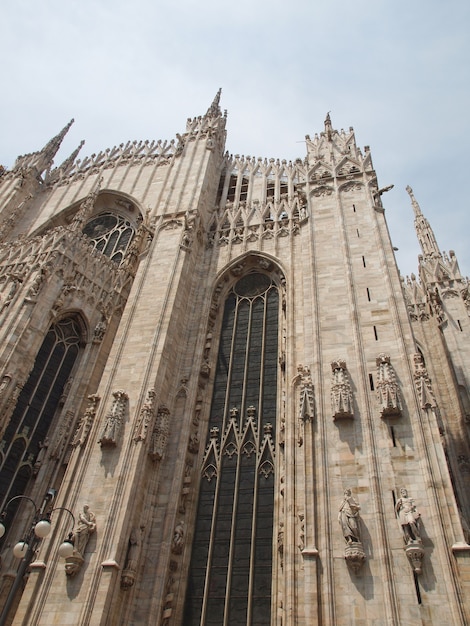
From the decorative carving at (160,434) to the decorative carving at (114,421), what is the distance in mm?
1011

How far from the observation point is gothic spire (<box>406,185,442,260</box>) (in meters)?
24.8

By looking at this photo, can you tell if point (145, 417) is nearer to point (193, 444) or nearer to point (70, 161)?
point (193, 444)

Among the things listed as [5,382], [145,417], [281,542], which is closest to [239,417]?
[145,417]

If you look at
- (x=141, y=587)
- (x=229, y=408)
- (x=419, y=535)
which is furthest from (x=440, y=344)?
(x=141, y=587)

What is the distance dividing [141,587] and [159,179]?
19273 millimetres

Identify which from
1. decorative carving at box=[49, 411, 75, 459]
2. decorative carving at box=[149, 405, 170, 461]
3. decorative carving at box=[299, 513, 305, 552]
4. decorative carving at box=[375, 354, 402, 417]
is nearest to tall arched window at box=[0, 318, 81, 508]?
decorative carving at box=[49, 411, 75, 459]

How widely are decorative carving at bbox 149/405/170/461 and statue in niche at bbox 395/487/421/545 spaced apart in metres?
6.48

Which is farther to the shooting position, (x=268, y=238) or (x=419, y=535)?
(x=268, y=238)

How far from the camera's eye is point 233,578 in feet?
42.8

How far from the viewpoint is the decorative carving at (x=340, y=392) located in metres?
13.4

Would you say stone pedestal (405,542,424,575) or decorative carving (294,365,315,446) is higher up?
decorative carving (294,365,315,446)

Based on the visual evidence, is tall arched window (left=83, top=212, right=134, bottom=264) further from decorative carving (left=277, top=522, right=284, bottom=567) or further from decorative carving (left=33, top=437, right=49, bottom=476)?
decorative carving (left=277, top=522, right=284, bottom=567)

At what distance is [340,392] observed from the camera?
541 inches

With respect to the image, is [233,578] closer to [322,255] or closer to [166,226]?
[322,255]
